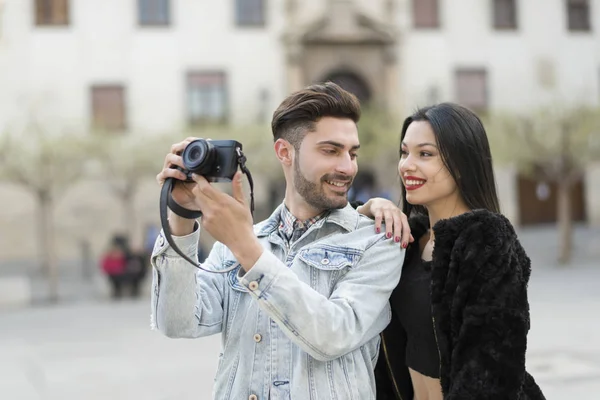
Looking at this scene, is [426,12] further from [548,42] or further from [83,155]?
[83,155]

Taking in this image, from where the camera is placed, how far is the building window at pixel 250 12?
2492 cm

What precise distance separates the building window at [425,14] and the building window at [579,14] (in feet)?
17.3

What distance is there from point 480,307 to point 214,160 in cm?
93

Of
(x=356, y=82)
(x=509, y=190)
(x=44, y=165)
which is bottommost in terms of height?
(x=509, y=190)

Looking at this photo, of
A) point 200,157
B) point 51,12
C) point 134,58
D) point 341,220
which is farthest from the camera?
point 134,58

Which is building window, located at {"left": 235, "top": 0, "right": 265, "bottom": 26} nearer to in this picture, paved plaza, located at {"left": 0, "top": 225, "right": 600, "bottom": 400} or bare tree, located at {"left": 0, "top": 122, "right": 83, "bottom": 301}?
bare tree, located at {"left": 0, "top": 122, "right": 83, "bottom": 301}

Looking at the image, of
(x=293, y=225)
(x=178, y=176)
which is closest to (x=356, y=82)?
(x=293, y=225)

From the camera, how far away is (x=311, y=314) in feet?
6.89

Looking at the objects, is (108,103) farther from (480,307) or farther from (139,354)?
(480,307)

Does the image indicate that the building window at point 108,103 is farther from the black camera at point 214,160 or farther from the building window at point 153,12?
the black camera at point 214,160

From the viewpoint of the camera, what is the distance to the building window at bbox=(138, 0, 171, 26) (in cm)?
2431

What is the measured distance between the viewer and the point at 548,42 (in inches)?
1057

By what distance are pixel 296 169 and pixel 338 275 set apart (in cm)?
39

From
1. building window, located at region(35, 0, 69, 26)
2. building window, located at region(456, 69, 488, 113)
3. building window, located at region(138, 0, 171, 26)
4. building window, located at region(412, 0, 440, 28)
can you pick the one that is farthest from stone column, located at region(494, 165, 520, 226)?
building window, located at region(35, 0, 69, 26)
